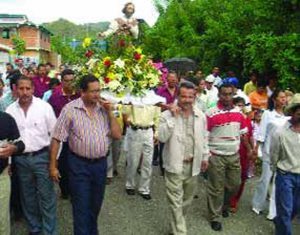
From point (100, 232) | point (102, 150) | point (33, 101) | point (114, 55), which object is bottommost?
point (100, 232)

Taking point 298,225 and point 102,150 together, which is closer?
point 102,150

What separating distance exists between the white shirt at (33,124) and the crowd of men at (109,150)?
0.4 inches

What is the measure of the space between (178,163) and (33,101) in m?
1.87

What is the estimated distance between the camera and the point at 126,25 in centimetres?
688

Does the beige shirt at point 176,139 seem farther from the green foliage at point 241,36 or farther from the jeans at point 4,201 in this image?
the green foliage at point 241,36

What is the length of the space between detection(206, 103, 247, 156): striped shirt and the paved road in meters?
1.06

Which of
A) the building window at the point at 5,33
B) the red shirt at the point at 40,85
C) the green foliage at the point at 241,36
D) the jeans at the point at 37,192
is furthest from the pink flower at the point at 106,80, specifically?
the building window at the point at 5,33

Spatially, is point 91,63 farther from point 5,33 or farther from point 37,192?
point 5,33

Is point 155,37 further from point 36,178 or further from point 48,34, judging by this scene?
point 48,34

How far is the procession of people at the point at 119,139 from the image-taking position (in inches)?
198

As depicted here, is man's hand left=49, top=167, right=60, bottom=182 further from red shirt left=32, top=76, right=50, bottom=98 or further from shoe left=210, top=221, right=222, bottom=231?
red shirt left=32, top=76, right=50, bottom=98

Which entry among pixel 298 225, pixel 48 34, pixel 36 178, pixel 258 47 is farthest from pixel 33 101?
pixel 48 34

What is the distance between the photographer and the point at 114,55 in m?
6.60

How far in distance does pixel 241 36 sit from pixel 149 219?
8833mm
